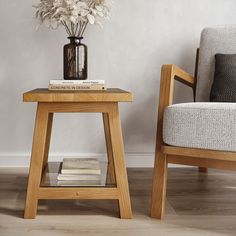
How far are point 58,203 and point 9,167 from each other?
2.05 ft

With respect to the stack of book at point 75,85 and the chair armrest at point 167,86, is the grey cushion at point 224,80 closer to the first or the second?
the chair armrest at point 167,86

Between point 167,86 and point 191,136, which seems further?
point 167,86

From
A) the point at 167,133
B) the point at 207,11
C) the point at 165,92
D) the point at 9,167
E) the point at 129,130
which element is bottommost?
the point at 9,167

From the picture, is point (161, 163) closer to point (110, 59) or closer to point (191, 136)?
point (191, 136)

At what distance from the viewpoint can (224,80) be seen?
157 centimetres

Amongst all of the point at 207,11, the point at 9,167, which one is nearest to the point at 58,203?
the point at 9,167

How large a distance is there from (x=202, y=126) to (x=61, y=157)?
99 centimetres

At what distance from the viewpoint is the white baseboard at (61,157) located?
6.50 feet

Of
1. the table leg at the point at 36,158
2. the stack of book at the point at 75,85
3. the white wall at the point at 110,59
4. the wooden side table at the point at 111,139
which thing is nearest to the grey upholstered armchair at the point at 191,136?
the wooden side table at the point at 111,139

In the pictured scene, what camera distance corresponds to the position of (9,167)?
77.9 inches

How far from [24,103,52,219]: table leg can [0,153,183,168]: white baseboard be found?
27.8 inches

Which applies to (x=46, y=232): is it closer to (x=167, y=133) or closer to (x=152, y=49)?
(x=167, y=133)

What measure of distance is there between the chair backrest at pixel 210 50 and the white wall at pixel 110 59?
0.24 meters

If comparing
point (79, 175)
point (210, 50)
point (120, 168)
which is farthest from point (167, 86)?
point (210, 50)
